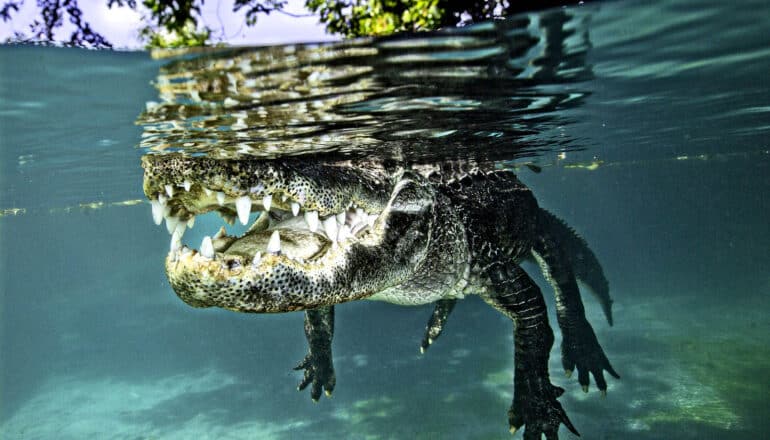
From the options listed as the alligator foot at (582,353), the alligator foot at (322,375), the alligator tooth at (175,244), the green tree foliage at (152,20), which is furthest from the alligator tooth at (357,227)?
the alligator foot at (582,353)

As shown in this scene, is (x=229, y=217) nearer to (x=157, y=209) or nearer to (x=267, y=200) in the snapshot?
(x=157, y=209)

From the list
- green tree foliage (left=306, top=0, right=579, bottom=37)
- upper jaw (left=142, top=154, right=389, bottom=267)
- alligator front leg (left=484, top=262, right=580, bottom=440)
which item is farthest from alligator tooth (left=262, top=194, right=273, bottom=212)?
alligator front leg (left=484, top=262, right=580, bottom=440)

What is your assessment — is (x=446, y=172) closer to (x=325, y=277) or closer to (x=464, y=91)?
(x=464, y=91)

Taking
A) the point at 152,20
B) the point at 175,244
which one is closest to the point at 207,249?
the point at 175,244

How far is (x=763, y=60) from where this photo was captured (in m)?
6.66

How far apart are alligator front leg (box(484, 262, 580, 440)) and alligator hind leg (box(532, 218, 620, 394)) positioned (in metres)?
1.95

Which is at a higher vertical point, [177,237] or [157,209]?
[157,209]

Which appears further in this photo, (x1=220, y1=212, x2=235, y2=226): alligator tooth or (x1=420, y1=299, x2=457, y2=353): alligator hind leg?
(x1=420, y1=299, x2=457, y2=353): alligator hind leg

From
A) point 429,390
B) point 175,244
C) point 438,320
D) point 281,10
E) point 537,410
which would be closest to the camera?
point 175,244

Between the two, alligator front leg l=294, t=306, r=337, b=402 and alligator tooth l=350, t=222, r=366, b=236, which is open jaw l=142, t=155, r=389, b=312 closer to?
alligator tooth l=350, t=222, r=366, b=236

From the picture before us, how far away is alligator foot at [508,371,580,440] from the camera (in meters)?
5.30

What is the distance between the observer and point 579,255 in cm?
930

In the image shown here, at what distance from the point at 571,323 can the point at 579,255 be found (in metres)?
2.12

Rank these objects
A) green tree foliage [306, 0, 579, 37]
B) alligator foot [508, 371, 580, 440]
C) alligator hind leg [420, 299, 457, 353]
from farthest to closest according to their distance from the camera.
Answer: alligator hind leg [420, 299, 457, 353] < alligator foot [508, 371, 580, 440] < green tree foliage [306, 0, 579, 37]
